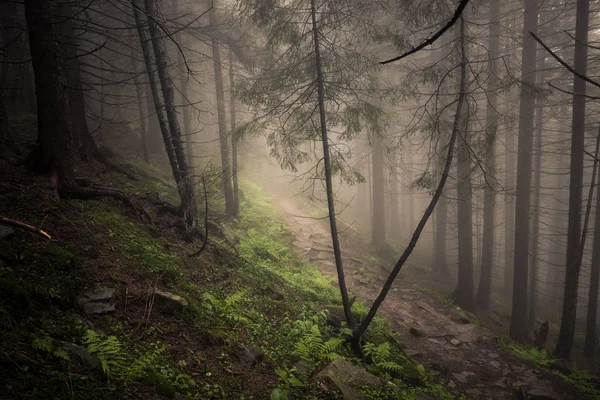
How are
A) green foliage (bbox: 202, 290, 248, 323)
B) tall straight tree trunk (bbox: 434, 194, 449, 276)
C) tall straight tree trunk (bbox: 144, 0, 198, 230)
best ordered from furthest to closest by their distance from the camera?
tall straight tree trunk (bbox: 434, 194, 449, 276), tall straight tree trunk (bbox: 144, 0, 198, 230), green foliage (bbox: 202, 290, 248, 323)

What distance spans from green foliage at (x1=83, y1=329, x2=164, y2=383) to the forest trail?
374 cm

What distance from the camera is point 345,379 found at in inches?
181

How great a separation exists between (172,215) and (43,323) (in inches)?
198

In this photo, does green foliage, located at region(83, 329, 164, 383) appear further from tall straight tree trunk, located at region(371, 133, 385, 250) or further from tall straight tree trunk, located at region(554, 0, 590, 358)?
tall straight tree trunk, located at region(371, 133, 385, 250)

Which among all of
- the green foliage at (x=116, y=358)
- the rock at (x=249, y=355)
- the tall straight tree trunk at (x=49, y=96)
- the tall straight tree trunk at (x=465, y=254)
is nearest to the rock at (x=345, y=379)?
the rock at (x=249, y=355)

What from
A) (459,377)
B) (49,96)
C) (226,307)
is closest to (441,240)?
(459,377)

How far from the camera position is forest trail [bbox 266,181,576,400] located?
696cm

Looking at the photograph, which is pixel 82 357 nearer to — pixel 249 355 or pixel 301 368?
pixel 249 355

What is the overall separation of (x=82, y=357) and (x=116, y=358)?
1.07ft

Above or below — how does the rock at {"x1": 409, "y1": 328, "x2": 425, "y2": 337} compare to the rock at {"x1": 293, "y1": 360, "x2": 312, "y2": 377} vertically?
below

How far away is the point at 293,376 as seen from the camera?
4336 millimetres

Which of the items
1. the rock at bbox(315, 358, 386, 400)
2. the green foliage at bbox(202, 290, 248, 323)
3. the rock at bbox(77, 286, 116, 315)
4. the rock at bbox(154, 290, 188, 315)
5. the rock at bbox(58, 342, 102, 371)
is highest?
the rock at bbox(77, 286, 116, 315)

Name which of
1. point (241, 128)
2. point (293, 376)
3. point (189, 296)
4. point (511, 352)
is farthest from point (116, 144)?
point (511, 352)

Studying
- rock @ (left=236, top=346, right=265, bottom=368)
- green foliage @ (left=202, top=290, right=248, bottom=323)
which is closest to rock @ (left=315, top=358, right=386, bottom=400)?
rock @ (left=236, top=346, right=265, bottom=368)
